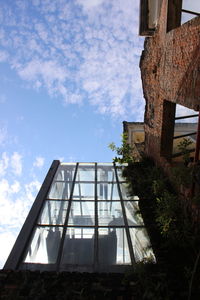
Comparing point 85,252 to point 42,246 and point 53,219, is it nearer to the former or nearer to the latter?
point 42,246

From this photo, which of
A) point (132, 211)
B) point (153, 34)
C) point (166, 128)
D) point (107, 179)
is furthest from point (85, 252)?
point (153, 34)

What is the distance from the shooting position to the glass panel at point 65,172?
7148mm

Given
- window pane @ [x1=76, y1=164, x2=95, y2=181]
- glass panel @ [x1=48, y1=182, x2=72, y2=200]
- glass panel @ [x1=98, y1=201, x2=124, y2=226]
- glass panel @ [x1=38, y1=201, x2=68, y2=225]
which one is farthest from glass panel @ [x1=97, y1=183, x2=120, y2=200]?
glass panel @ [x1=38, y1=201, x2=68, y2=225]

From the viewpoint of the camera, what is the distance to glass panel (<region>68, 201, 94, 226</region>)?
4945 mm

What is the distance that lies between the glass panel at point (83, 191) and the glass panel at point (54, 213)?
0.42m

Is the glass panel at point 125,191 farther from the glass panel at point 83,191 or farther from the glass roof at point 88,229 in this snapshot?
the glass panel at point 83,191

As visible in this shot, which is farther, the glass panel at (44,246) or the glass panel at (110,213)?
the glass panel at (110,213)

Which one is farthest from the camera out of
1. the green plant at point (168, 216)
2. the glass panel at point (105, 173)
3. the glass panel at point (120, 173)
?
the glass panel at point (105, 173)

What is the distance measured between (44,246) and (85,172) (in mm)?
3456

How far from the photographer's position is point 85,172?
7621 mm

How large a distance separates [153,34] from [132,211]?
5383 millimetres

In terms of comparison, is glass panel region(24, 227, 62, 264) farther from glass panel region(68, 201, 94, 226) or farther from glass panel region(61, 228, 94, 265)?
glass panel region(68, 201, 94, 226)

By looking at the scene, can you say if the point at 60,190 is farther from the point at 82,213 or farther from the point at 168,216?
the point at 168,216

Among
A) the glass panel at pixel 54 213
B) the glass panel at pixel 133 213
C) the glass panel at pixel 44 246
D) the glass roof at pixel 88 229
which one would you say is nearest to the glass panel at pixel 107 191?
the glass roof at pixel 88 229
